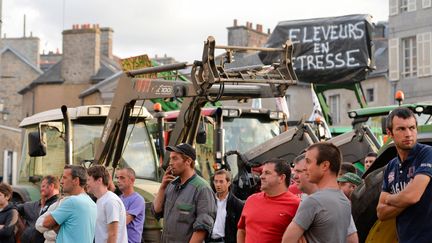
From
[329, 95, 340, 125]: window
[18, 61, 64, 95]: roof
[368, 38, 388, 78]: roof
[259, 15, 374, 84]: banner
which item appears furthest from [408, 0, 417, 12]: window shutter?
[18, 61, 64, 95]: roof

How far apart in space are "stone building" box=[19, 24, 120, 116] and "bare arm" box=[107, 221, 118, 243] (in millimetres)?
41297

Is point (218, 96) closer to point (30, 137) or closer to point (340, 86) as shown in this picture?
point (30, 137)

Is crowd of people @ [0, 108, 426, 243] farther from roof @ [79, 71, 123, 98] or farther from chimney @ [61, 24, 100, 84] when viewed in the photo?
chimney @ [61, 24, 100, 84]

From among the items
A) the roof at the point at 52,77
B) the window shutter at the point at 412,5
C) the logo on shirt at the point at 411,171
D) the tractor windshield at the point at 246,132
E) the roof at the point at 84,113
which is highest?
the window shutter at the point at 412,5

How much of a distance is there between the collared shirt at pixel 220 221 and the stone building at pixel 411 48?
30.8m

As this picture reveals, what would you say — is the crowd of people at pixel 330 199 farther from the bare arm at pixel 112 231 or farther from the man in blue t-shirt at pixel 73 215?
the bare arm at pixel 112 231

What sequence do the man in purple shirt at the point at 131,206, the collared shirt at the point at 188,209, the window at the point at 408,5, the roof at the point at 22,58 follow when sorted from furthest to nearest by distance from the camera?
the roof at the point at 22,58 < the window at the point at 408,5 < the man in purple shirt at the point at 131,206 < the collared shirt at the point at 188,209

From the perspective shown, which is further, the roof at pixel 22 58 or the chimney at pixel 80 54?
the roof at pixel 22 58

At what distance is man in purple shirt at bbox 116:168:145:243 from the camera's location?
43.0ft

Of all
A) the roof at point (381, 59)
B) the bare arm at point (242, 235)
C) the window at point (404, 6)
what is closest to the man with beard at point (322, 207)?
the bare arm at point (242, 235)

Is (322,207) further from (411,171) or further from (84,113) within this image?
(84,113)

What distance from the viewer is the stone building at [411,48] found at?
140 ft

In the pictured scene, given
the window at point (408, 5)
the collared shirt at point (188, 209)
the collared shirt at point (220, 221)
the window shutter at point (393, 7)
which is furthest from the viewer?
the window shutter at point (393, 7)

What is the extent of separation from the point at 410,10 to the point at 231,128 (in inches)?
1014
